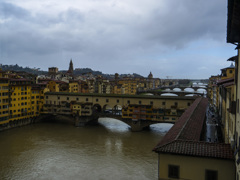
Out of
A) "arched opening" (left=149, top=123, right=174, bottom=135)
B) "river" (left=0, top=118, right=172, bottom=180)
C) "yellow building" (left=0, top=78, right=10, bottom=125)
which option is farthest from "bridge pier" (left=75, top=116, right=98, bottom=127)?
"yellow building" (left=0, top=78, right=10, bottom=125)

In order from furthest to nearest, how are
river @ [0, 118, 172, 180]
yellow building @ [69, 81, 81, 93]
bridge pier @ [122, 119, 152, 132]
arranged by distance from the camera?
yellow building @ [69, 81, 81, 93] → bridge pier @ [122, 119, 152, 132] → river @ [0, 118, 172, 180]

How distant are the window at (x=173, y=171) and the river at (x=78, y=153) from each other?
933cm

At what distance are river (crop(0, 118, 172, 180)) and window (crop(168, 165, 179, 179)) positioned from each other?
9333 millimetres

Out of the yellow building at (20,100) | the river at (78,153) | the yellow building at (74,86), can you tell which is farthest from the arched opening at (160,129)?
the yellow building at (74,86)

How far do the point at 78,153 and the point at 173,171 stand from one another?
1759 cm

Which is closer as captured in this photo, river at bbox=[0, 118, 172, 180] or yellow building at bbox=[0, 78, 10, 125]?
river at bbox=[0, 118, 172, 180]

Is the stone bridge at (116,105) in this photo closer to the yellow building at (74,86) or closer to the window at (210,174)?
the yellow building at (74,86)

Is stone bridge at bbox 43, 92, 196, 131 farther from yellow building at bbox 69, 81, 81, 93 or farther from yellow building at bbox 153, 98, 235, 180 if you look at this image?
yellow building at bbox 153, 98, 235, 180

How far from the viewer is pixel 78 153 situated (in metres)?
26.5

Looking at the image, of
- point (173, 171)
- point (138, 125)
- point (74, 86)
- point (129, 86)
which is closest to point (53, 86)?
point (74, 86)

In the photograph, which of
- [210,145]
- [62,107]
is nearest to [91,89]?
[62,107]

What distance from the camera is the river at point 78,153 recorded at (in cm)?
2089

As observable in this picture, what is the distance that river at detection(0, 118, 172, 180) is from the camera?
20.9 meters

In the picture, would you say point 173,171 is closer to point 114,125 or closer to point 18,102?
point 114,125
